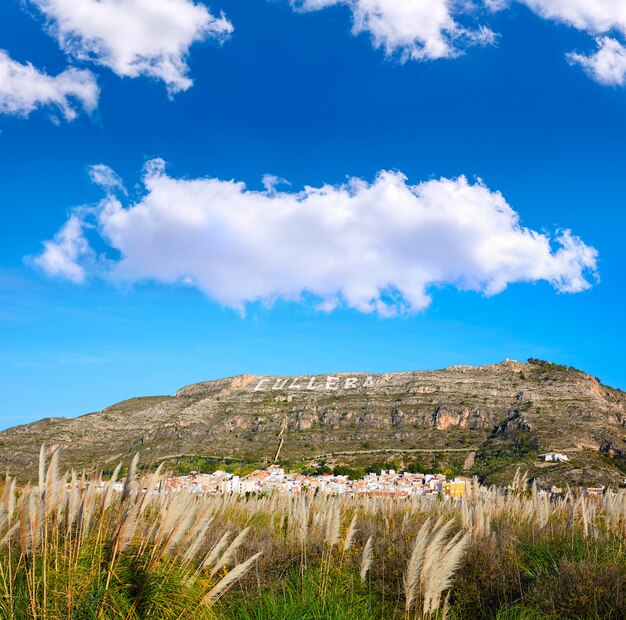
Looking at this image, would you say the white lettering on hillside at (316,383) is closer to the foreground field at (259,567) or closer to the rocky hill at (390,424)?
the rocky hill at (390,424)

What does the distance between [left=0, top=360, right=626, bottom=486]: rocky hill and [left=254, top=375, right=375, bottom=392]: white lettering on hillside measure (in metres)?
0.57

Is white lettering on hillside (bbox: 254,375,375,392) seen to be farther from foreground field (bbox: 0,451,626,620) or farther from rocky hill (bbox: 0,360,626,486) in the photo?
foreground field (bbox: 0,451,626,620)

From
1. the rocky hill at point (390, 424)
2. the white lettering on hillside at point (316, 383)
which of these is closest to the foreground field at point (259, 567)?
the rocky hill at point (390, 424)

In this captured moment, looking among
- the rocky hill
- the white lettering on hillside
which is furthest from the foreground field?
the white lettering on hillside

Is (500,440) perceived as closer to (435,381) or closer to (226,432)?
(435,381)

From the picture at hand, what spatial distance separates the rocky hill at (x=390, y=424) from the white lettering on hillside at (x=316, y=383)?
1.88 feet

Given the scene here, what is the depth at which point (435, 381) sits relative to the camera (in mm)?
95500

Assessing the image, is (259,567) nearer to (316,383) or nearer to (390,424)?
(390,424)

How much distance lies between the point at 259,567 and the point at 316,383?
4285 inches

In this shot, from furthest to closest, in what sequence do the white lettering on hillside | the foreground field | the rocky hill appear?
the white lettering on hillside < the rocky hill < the foreground field

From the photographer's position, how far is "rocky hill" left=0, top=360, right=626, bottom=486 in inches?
2361

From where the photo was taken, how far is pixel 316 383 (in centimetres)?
11419

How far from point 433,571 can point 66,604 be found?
2.43 meters

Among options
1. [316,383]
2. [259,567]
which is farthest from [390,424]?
[259,567]
